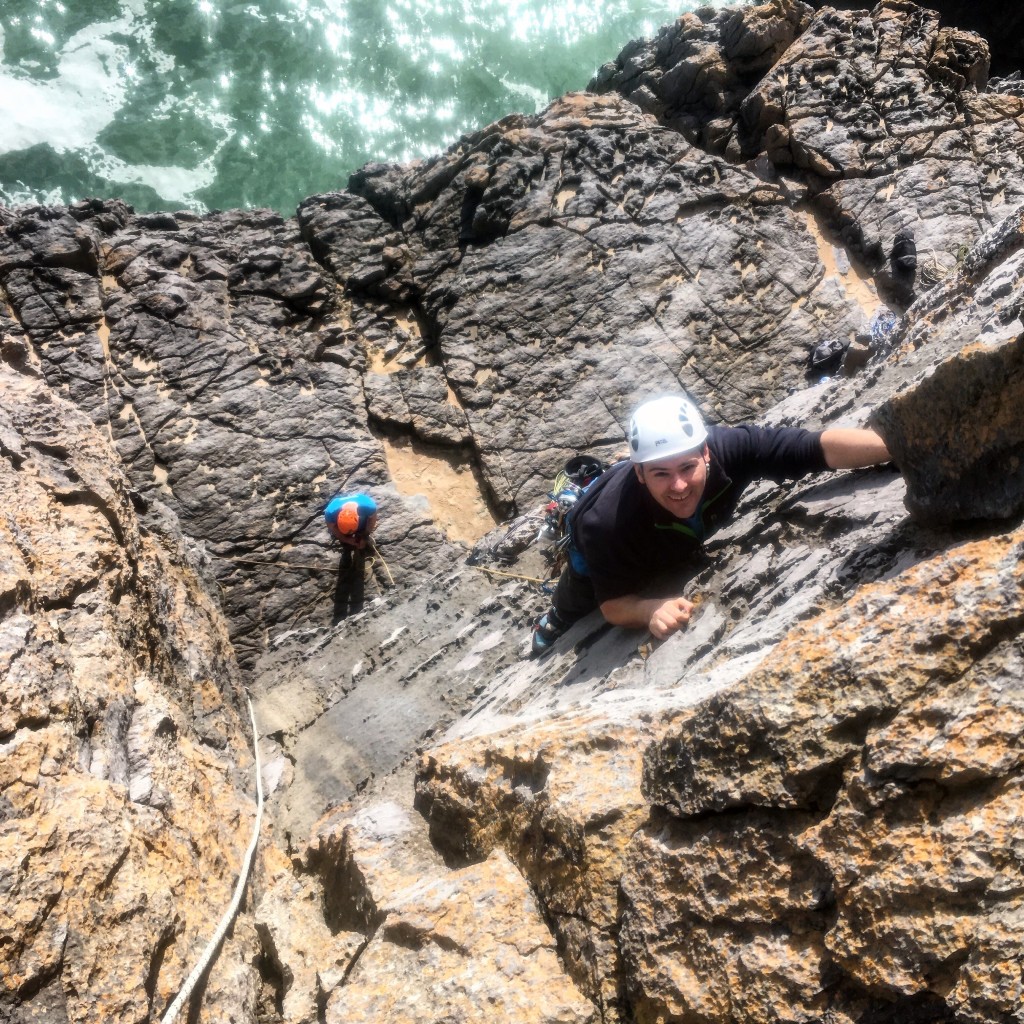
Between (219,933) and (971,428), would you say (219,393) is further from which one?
(971,428)

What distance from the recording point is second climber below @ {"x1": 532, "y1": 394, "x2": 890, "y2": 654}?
3037 mm

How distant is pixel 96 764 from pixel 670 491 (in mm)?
2382

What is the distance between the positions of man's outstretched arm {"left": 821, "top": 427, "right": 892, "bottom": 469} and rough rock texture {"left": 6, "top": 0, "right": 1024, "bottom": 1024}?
0.15 metres

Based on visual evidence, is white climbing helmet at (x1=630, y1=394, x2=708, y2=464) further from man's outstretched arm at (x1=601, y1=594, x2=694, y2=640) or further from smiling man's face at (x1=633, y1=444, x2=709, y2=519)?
man's outstretched arm at (x1=601, y1=594, x2=694, y2=640)

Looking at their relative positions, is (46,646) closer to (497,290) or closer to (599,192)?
(497,290)

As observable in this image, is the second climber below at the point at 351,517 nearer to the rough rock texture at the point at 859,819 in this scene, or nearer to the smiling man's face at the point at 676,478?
the smiling man's face at the point at 676,478

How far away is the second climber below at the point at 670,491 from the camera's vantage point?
9.96ft

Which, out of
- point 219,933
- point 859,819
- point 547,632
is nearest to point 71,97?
point 547,632

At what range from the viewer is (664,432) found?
300 centimetres

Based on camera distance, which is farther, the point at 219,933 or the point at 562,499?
the point at 562,499

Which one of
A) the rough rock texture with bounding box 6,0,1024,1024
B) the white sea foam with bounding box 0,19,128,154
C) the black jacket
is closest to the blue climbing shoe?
the rough rock texture with bounding box 6,0,1024,1024

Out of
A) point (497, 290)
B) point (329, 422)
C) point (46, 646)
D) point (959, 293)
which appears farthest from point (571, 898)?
point (497, 290)

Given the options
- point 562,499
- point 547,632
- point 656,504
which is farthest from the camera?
point 562,499

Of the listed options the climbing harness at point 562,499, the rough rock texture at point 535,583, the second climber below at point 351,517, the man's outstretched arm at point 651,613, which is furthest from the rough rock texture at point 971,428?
the second climber below at point 351,517
